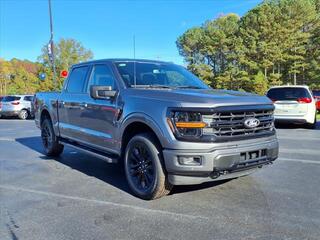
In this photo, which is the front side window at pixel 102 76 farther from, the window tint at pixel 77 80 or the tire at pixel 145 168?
the tire at pixel 145 168

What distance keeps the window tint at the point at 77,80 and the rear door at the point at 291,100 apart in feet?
27.8

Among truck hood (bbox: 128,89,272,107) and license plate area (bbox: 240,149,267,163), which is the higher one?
truck hood (bbox: 128,89,272,107)

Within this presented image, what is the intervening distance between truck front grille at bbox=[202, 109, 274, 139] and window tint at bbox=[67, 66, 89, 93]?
3.13 metres

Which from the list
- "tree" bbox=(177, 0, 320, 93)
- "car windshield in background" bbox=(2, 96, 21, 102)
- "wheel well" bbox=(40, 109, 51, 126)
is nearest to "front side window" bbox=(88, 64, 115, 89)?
"wheel well" bbox=(40, 109, 51, 126)

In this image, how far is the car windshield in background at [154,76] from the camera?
6000 mm

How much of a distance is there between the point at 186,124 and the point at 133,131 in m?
1.18

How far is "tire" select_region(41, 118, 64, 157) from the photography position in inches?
328

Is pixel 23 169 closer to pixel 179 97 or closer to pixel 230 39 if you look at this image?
pixel 179 97

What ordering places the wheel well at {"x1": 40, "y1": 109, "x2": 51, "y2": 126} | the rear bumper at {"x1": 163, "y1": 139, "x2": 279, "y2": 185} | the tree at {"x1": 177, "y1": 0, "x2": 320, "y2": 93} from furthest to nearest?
the tree at {"x1": 177, "y1": 0, "x2": 320, "y2": 93} → the wheel well at {"x1": 40, "y1": 109, "x2": 51, "y2": 126} → the rear bumper at {"x1": 163, "y1": 139, "x2": 279, "y2": 185}

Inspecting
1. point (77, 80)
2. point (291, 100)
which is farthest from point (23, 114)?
point (77, 80)

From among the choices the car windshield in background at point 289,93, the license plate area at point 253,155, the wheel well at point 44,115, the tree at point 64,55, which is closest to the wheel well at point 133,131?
the license plate area at point 253,155

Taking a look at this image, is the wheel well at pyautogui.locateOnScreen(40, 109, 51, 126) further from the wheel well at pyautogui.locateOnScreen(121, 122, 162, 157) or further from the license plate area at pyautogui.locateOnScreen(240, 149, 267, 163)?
the license plate area at pyautogui.locateOnScreen(240, 149, 267, 163)

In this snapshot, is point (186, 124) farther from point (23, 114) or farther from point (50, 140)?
point (23, 114)

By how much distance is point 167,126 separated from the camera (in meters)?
4.83
